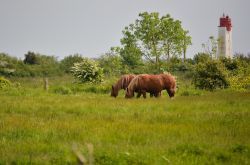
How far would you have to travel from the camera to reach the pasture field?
9.04 m

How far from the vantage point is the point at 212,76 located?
3519cm

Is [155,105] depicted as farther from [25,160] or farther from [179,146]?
[25,160]

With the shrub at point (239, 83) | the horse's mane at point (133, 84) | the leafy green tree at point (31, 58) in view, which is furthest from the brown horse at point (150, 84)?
the leafy green tree at point (31, 58)

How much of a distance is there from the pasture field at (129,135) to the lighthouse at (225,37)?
135ft

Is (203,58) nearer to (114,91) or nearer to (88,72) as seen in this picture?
(88,72)

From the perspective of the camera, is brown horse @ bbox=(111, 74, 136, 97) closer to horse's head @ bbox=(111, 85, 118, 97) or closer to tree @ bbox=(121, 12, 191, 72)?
horse's head @ bbox=(111, 85, 118, 97)

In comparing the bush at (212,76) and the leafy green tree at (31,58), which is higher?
the leafy green tree at (31,58)

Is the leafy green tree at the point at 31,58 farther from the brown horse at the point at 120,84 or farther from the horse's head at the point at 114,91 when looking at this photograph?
the horse's head at the point at 114,91

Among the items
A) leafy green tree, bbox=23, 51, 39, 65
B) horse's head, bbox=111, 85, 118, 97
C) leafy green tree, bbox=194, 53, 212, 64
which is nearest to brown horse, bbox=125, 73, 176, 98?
horse's head, bbox=111, 85, 118, 97

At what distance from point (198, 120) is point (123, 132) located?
11.7 feet

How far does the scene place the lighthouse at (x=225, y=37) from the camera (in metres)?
58.1

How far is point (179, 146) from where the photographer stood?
9.93 meters

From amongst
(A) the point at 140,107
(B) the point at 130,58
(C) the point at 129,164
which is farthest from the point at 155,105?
(B) the point at 130,58

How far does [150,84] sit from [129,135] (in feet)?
50.6
